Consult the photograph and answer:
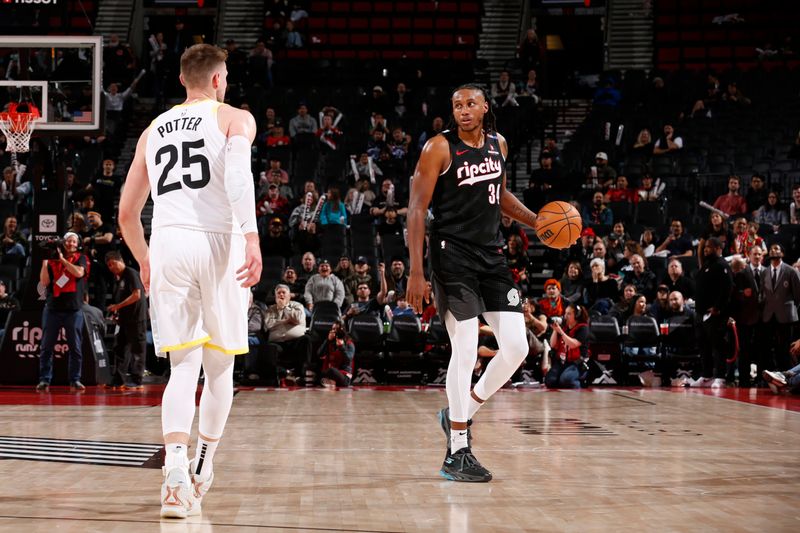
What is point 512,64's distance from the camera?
2306cm

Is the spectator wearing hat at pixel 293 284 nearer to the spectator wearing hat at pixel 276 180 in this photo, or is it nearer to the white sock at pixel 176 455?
the spectator wearing hat at pixel 276 180

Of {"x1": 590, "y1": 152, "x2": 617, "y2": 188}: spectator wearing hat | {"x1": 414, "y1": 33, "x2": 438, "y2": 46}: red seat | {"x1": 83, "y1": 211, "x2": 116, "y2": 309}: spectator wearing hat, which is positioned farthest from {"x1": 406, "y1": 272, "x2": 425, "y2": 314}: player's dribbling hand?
{"x1": 414, "y1": 33, "x2": 438, "y2": 46}: red seat

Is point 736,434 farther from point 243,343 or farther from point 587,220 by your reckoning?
point 587,220

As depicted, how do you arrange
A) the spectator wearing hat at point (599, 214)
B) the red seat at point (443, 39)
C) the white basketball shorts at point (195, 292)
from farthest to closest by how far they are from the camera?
the red seat at point (443, 39)
the spectator wearing hat at point (599, 214)
the white basketball shorts at point (195, 292)

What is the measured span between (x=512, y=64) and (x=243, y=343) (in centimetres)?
1976

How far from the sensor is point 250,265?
404 centimetres

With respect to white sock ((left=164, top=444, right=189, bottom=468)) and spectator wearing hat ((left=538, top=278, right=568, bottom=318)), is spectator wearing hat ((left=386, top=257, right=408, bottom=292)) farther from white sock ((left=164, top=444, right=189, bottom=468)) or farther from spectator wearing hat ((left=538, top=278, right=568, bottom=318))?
white sock ((left=164, top=444, right=189, bottom=468))

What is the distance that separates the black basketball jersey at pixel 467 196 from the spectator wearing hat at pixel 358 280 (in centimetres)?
866

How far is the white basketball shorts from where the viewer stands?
4121 mm

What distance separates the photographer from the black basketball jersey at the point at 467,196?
5.34 m

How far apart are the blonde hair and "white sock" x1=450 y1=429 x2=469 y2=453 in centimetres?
216

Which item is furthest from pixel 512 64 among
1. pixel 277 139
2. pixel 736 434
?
pixel 736 434

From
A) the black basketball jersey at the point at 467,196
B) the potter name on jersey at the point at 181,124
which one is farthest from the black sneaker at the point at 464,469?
the potter name on jersey at the point at 181,124

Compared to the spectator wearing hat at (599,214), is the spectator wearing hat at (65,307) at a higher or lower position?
lower
